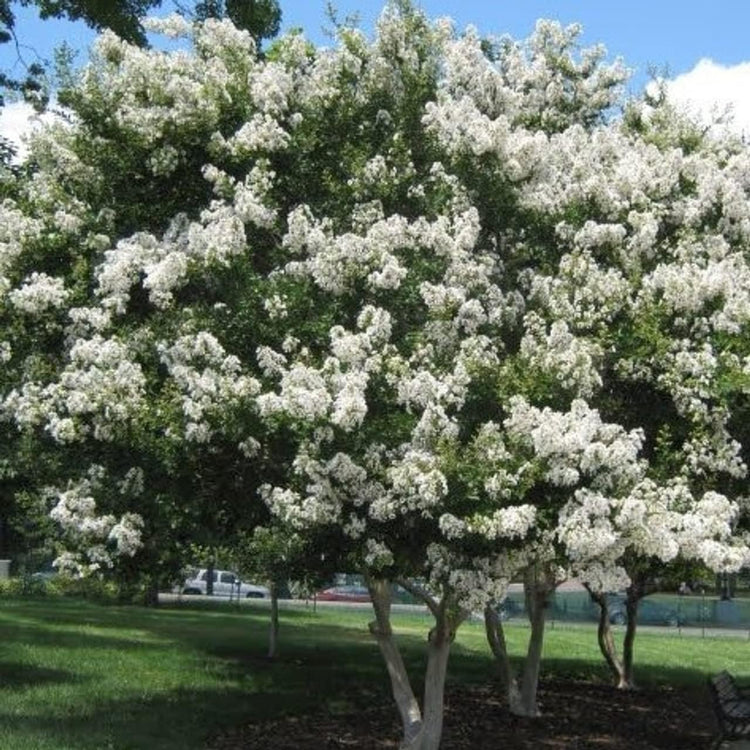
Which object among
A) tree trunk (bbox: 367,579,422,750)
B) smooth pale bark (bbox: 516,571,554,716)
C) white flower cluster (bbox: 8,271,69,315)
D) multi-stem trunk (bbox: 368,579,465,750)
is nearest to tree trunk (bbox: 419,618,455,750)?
multi-stem trunk (bbox: 368,579,465,750)

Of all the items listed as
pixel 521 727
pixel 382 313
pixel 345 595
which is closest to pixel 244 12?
pixel 382 313

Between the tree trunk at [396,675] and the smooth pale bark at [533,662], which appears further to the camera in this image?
the smooth pale bark at [533,662]

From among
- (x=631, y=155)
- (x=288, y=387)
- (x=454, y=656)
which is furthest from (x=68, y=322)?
(x=454, y=656)

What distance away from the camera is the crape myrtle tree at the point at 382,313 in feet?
24.9

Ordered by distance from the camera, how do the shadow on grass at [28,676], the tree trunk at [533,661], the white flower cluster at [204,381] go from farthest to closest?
the tree trunk at [533,661] < the shadow on grass at [28,676] < the white flower cluster at [204,381]

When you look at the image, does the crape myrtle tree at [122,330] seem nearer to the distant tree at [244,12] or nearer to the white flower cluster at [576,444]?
the white flower cluster at [576,444]

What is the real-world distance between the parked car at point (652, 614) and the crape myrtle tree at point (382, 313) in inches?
1012

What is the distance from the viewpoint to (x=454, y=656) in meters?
18.8

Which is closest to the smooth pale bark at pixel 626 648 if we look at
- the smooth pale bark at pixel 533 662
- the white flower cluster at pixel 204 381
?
the smooth pale bark at pixel 533 662

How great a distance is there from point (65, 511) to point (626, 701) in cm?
901

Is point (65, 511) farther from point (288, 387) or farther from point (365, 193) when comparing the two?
point (365, 193)

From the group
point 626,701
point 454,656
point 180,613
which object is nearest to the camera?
point 626,701

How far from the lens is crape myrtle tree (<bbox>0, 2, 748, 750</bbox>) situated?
24.9 feet

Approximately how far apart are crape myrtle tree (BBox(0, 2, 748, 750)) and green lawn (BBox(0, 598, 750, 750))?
2179mm
